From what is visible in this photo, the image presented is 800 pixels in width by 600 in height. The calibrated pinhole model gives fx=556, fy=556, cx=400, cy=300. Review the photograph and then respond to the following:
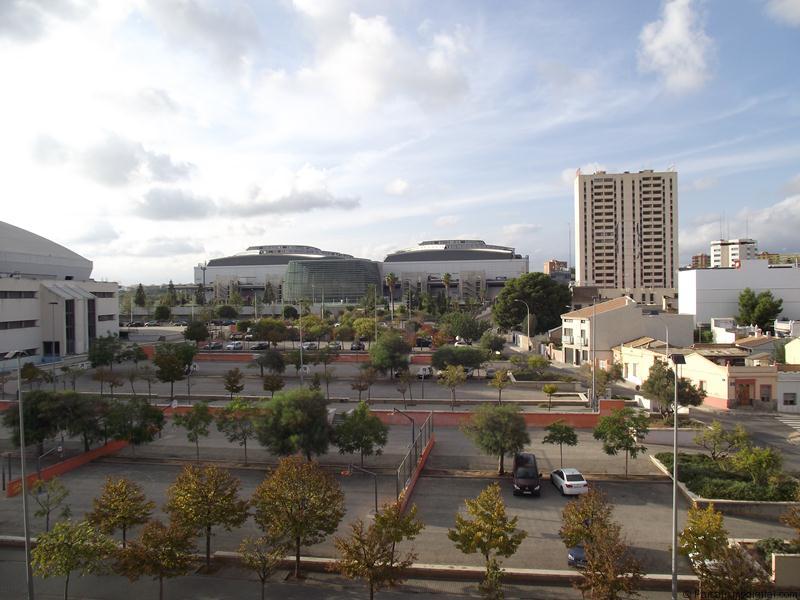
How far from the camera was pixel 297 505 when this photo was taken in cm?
1142

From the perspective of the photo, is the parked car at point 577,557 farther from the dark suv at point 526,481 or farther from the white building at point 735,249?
the white building at point 735,249

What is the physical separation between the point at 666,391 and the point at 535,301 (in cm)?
3329

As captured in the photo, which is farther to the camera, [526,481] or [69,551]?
[526,481]

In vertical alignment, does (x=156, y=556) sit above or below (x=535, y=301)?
below

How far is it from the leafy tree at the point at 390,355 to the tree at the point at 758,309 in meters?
35.4

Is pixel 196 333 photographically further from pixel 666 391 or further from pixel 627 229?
pixel 627 229

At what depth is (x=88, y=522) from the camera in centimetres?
1127

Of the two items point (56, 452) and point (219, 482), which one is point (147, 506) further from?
point (56, 452)

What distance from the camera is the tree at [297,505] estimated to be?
11250mm

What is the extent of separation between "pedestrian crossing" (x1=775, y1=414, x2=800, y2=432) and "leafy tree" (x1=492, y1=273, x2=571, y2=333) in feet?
97.8

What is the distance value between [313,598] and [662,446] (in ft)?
51.6

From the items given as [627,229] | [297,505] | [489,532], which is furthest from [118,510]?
[627,229]

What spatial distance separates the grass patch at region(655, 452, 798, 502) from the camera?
1512cm

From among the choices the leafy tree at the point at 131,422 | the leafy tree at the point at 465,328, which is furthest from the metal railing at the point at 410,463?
the leafy tree at the point at 465,328
